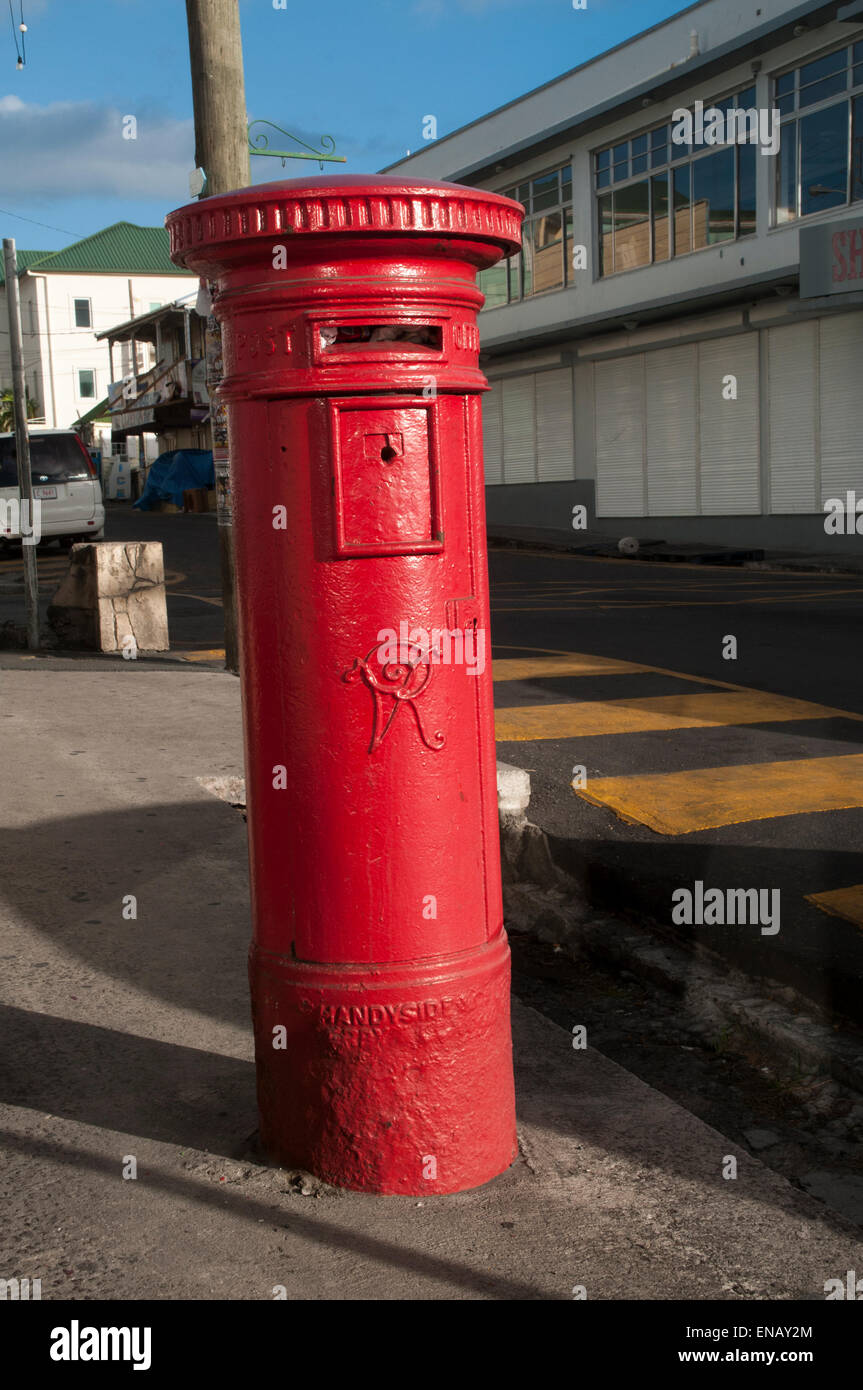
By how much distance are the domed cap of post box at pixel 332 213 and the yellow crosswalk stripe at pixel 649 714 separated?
4.75 m

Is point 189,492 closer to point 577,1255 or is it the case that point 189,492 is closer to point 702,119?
point 702,119

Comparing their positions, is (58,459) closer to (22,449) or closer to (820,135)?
(22,449)

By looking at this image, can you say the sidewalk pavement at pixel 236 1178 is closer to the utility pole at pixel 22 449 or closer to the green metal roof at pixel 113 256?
the utility pole at pixel 22 449

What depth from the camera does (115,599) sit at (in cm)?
1057

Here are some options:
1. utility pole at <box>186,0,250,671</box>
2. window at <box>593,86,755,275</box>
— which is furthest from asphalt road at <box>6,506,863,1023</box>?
window at <box>593,86,755,275</box>

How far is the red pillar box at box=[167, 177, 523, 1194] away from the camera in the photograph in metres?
2.60

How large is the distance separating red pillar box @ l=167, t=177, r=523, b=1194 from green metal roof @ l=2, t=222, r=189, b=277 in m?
71.8

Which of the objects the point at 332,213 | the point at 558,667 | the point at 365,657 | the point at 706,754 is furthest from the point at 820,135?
the point at 365,657

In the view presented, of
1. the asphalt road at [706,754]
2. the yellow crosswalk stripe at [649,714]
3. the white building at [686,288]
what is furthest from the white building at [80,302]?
the yellow crosswalk stripe at [649,714]

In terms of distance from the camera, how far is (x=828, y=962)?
3.96 meters

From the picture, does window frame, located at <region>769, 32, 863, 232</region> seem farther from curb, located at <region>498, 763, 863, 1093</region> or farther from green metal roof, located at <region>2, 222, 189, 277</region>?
green metal roof, located at <region>2, 222, 189, 277</region>

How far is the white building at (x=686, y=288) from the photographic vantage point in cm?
2322

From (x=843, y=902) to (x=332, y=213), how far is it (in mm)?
2885
